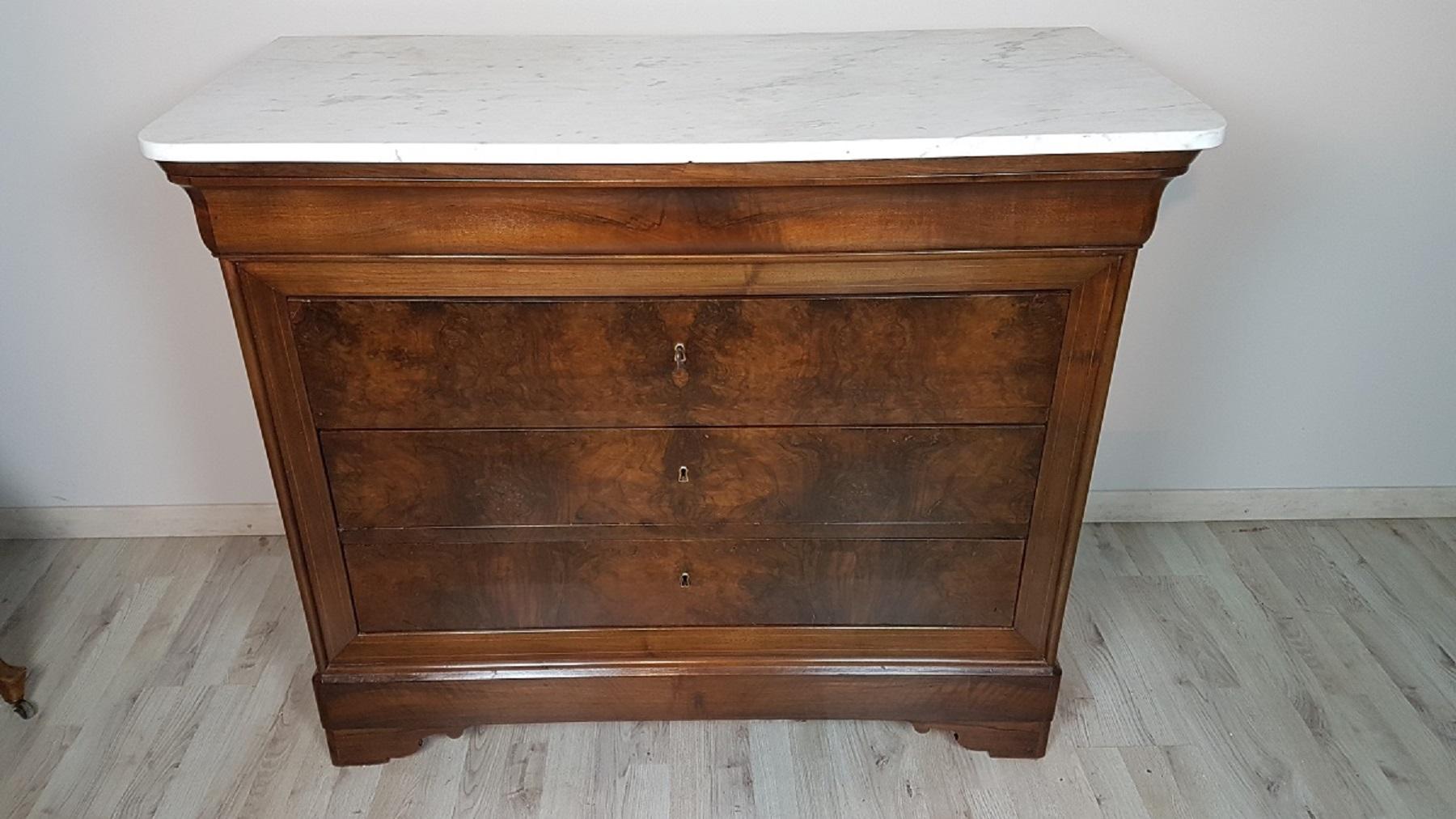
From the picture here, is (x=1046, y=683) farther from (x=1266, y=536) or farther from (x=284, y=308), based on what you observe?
(x=284, y=308)

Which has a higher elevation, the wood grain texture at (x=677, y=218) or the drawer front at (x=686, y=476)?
the wood grain texture at (x=677, y=218)

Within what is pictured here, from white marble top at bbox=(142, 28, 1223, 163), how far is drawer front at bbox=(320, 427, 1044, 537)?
38 centimetres

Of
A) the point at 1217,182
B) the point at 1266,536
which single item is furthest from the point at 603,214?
the point at 1266,536

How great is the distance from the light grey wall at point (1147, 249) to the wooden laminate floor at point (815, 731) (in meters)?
0.24

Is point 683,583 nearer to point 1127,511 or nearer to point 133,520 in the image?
point 1127,511

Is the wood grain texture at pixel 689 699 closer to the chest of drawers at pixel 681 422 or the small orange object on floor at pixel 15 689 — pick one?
the chest of drawers at pixel 681 422

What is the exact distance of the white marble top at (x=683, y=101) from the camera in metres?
1.07

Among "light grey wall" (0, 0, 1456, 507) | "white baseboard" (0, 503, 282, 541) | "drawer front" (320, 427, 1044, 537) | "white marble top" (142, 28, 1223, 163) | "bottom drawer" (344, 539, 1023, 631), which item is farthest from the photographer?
"white baseboard" (0, 503, 282, 541)

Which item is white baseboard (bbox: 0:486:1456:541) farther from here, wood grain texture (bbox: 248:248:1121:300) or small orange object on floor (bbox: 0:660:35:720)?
wood grain texture (bbox: 248:248:1121:300)

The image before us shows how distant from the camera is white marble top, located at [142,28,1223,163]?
1071mm

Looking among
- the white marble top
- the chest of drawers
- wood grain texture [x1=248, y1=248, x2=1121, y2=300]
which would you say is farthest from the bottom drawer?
the white marble top

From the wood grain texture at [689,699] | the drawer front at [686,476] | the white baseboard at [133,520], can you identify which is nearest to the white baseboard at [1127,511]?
the white baseboard at [133,520]

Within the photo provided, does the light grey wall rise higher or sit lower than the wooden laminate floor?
higher

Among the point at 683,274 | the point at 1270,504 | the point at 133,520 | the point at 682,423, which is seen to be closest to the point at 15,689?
the point at 133,520
